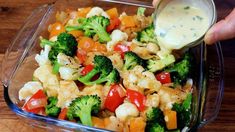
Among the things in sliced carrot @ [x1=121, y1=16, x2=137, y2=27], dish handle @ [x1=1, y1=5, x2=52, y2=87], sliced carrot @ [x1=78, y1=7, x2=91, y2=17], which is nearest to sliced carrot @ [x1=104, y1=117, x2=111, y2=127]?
dish handle @ [x1=1, y1=5, x2=52, y2=87]

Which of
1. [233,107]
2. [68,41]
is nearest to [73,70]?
[68,41]

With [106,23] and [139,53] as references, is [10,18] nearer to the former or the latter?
[106,23]

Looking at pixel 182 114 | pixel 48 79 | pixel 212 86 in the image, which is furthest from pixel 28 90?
pixel 212 86

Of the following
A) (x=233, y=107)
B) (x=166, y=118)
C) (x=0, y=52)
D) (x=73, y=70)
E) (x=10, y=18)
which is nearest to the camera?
(x=166, y=118)

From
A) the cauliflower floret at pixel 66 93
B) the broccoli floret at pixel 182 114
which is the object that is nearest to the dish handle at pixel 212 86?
the broccoli floret at pixel 182 114

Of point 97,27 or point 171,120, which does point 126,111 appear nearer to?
point 171,120
